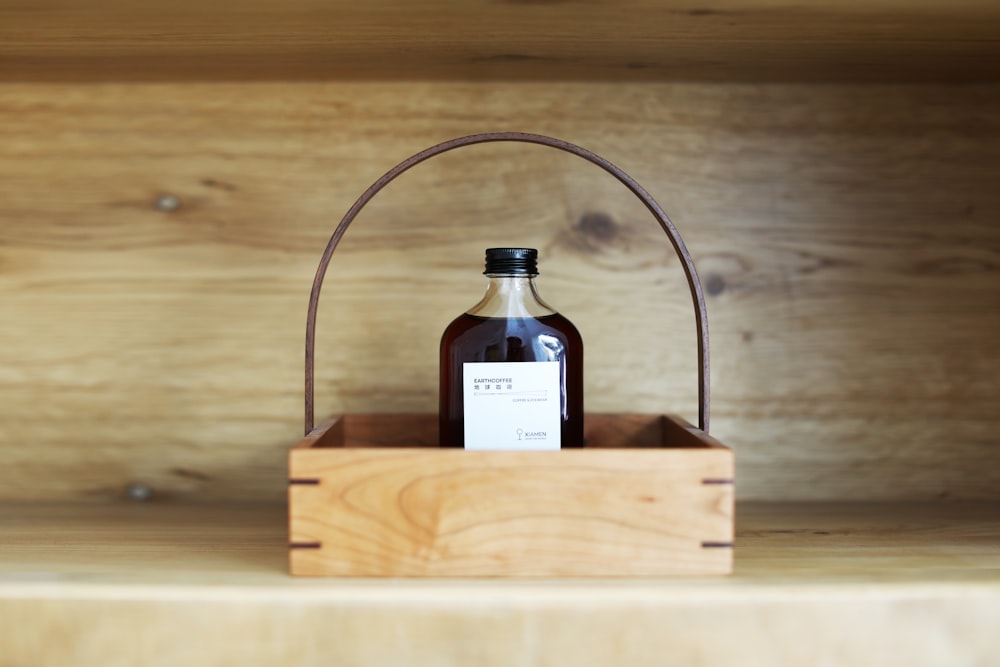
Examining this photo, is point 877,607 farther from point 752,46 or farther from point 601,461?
point 752,46

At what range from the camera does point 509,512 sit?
0.62m

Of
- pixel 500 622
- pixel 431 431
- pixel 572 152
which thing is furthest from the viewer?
pixel 431 431

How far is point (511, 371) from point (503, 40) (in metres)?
0.33

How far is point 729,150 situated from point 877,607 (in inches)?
20.1

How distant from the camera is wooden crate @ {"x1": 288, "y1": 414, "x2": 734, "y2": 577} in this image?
0.62m

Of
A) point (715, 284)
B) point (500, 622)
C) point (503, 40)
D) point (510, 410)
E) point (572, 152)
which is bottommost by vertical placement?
point (500, 622)

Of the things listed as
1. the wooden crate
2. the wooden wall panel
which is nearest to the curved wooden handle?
the wooden crate

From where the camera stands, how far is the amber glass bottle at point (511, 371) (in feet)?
2.24

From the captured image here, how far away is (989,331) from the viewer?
90 cm

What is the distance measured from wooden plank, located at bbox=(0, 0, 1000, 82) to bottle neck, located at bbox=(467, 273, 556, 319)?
23 centimetres

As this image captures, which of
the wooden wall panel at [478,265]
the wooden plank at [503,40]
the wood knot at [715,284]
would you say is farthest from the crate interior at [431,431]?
the wooden plank at [503,40]

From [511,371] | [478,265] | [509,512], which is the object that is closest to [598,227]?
[478,265]

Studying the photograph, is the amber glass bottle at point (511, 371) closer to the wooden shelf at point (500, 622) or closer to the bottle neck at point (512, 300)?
the bottle neck at point (512, 300)

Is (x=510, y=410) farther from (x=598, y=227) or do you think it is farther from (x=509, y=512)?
(x=598, y=227)
